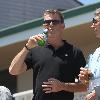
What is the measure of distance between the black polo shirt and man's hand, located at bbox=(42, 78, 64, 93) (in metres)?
0.08

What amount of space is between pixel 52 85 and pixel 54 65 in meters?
0.26

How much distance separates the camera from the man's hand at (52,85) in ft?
17.5

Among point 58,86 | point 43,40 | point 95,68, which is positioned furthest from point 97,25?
point 58,86

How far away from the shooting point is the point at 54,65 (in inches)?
216

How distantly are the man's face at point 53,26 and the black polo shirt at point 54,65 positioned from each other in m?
0.16

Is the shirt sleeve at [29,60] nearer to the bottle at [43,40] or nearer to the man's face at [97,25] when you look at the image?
the bottle at [43,40]

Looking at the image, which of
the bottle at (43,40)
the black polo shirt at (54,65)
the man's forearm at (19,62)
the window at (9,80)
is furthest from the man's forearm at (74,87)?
the window at (9,80)

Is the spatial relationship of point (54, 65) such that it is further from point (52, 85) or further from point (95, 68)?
point (95, 68)

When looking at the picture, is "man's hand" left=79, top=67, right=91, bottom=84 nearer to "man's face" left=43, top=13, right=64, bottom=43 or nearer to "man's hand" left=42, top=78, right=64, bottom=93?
"man's hand" left=42, top=78, right=64, bottom=93

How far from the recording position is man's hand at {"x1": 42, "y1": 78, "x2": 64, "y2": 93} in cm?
532

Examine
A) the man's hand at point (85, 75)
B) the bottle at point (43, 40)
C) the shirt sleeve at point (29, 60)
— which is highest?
the bottle at point (43, 40)

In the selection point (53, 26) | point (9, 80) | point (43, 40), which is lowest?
point (9, 80)

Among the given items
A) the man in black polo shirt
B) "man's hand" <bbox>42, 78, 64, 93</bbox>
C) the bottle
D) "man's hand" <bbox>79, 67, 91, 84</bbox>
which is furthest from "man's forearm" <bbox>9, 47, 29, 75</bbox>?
"man's hand" <bbox>79, 67, 91, 84</bbox>

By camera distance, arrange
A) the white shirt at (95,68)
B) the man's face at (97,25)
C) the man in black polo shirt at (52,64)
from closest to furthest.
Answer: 1. the white shirt at (95,68)
2. the man's face at (97,25)
3. the man in black polo shirt at (52,64)
